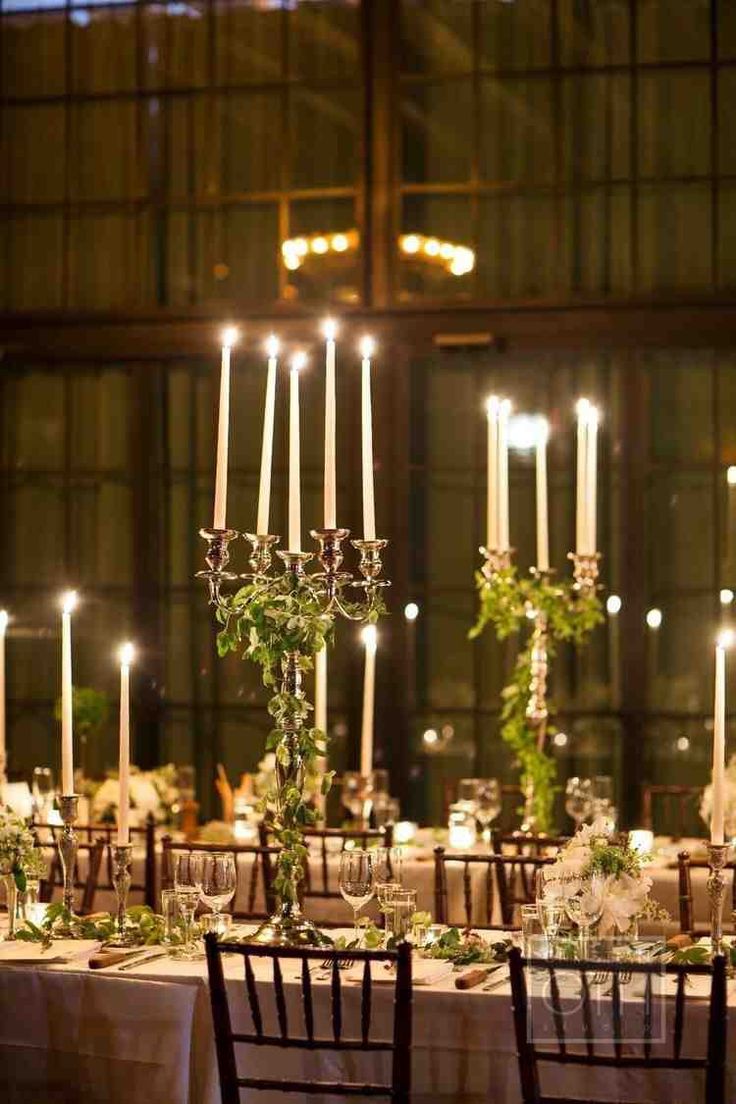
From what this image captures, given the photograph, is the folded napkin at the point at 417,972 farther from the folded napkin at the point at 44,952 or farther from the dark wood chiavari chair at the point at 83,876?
the dark wood chiavari chair at the point at 83,876

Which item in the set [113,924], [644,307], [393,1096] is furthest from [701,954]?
[644,307]

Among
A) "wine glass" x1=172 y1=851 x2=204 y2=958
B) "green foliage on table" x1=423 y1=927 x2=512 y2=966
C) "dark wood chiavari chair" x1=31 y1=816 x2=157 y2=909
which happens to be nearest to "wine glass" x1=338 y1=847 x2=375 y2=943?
"green foliage on table" x1=423 y1=927 x2=512 y2=966

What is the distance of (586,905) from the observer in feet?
13.5

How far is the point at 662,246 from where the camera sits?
7320mm

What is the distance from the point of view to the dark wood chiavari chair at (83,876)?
5227 millimetres

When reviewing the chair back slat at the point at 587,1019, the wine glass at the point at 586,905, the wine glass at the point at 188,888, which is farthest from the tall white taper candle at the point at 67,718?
the chair back slat at the point at 587,1019

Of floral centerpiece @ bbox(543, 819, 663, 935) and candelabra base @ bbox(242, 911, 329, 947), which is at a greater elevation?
floral centerpiece @ bbox(543, 819, 663, 935)

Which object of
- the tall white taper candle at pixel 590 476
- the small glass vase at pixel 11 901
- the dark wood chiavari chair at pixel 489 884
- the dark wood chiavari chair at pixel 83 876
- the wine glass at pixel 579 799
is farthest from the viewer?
the wine glass at pixel 579 799

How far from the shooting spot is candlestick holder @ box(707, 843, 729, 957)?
416cm

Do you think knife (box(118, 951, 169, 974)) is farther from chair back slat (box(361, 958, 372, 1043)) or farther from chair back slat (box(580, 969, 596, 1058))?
chair back slat (box(580, 969, 596, 1058))

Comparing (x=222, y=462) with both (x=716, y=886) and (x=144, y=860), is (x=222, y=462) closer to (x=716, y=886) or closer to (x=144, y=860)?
(x=716, y=886)

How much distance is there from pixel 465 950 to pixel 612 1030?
63 cm

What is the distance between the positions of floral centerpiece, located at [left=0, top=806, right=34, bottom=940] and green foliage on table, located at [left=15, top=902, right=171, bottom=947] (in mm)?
76

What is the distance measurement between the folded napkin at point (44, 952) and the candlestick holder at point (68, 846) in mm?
116
